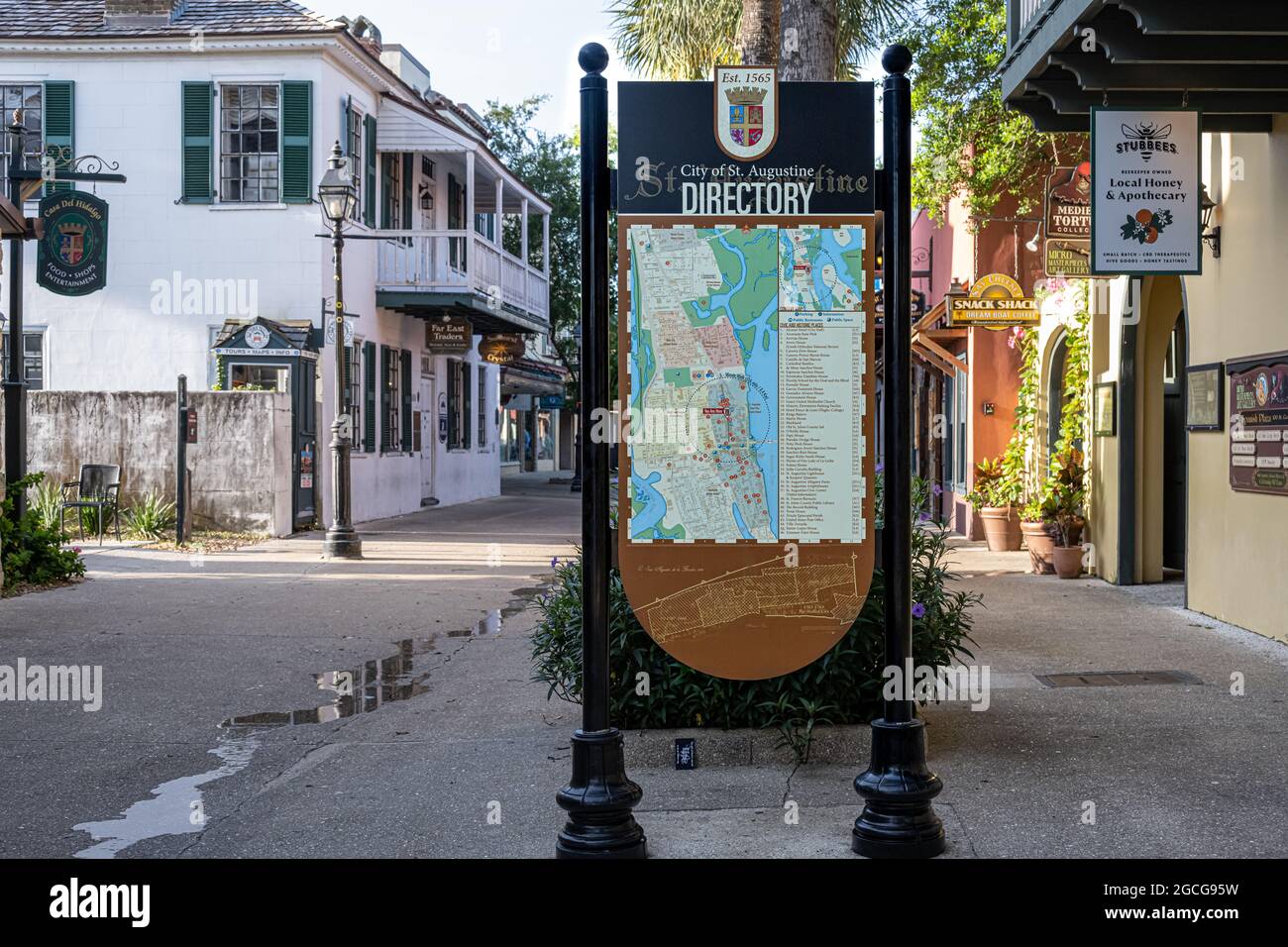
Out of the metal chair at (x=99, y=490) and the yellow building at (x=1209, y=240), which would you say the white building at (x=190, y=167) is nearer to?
the metal chair at (x=99, y=490)

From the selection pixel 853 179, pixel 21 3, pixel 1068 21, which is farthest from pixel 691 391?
pixel 21 3

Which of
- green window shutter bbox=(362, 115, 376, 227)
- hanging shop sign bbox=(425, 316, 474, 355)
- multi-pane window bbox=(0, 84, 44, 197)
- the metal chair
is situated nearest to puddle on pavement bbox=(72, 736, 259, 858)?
the metal chair

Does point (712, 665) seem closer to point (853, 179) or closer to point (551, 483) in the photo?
point (853, 179)

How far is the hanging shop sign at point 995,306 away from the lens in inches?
646

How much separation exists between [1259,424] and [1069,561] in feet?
15.1

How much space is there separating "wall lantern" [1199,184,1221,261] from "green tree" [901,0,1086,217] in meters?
4.36

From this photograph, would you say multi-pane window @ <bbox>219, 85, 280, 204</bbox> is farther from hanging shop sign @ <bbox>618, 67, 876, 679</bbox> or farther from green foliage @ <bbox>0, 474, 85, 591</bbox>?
hanging shop sign @ <bbox>618, 67, 876, 679</bbox>

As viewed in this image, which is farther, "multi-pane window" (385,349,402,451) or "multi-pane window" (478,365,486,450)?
"multi-pane window" (478,365,486,450)

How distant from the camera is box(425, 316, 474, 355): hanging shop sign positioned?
950 inches

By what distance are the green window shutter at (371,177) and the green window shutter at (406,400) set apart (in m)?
2.96

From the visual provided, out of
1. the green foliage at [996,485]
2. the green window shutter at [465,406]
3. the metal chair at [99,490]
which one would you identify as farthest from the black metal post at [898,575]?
the green window shutter at [465,406]
